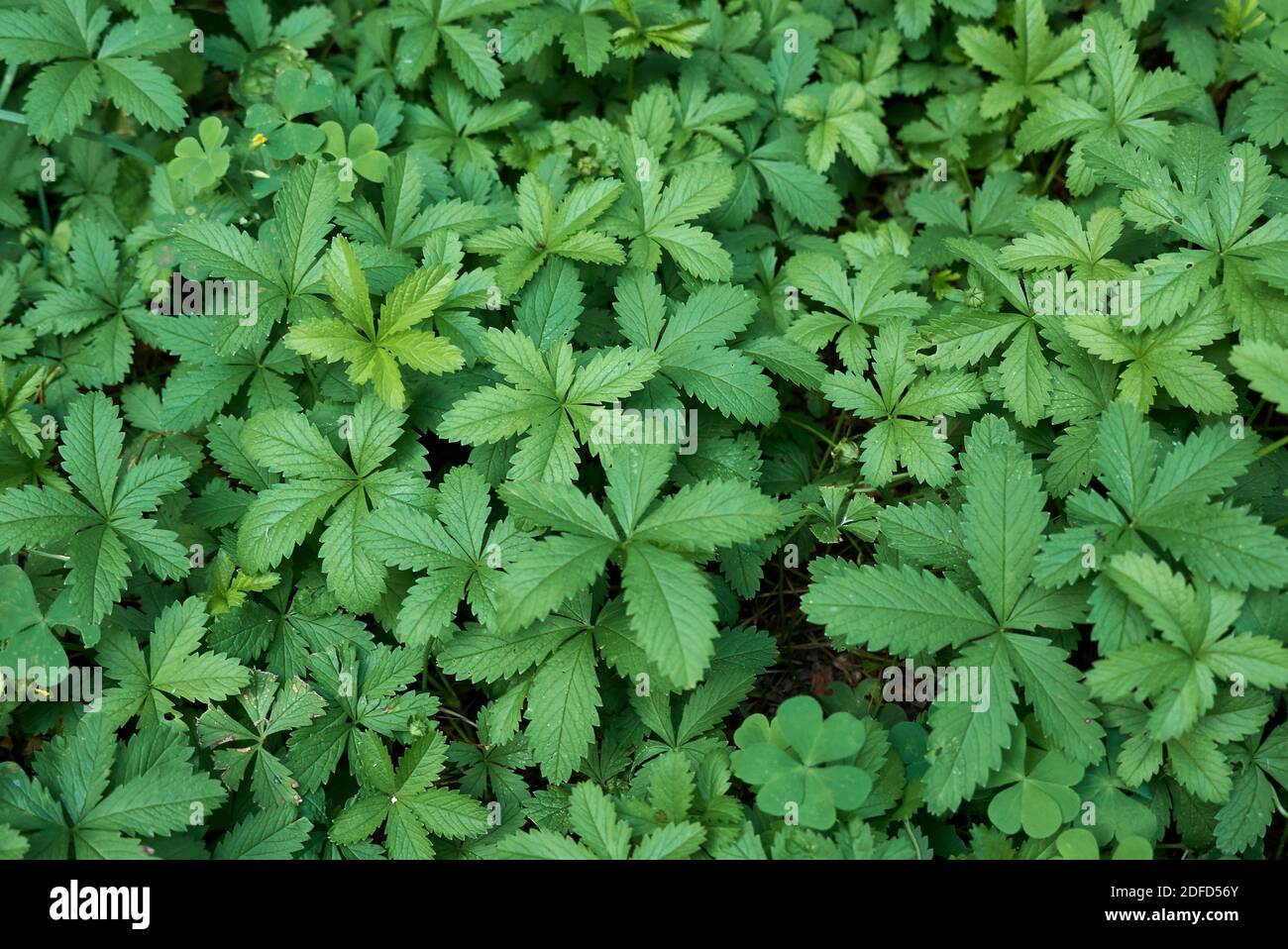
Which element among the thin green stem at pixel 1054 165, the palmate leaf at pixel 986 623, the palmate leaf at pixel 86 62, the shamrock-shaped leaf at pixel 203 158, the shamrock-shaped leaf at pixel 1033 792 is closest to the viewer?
the palmate leaf at pixel 986 623

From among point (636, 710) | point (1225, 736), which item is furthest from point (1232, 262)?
point (636, 710)

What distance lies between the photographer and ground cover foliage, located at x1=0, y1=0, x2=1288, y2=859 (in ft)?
9.45

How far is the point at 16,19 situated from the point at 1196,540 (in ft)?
14.8

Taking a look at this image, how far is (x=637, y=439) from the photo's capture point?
9.85ft

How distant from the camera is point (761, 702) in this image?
3.62 metres

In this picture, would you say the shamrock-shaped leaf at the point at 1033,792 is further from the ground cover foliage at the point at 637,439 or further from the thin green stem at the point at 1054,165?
the thin green stem at the point at 1054,165

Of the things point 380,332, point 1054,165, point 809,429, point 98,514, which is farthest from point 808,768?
point 1054,165

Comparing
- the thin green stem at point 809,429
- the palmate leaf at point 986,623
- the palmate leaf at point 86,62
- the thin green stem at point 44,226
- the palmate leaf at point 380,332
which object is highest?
the palmate leaf at point 86,62

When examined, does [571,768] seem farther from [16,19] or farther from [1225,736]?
[16,19]

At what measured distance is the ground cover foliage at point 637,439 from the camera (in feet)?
9.45

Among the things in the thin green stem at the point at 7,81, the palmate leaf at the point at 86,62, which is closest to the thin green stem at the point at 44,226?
the thin green stem at the point at 7,81

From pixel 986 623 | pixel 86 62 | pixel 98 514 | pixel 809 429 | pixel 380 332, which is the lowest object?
pixel 986 623

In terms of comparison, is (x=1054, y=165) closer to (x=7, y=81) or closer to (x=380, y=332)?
(x=380, y=332)

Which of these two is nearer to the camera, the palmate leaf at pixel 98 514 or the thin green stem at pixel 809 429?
the palmate leaf at pixel 98 514
